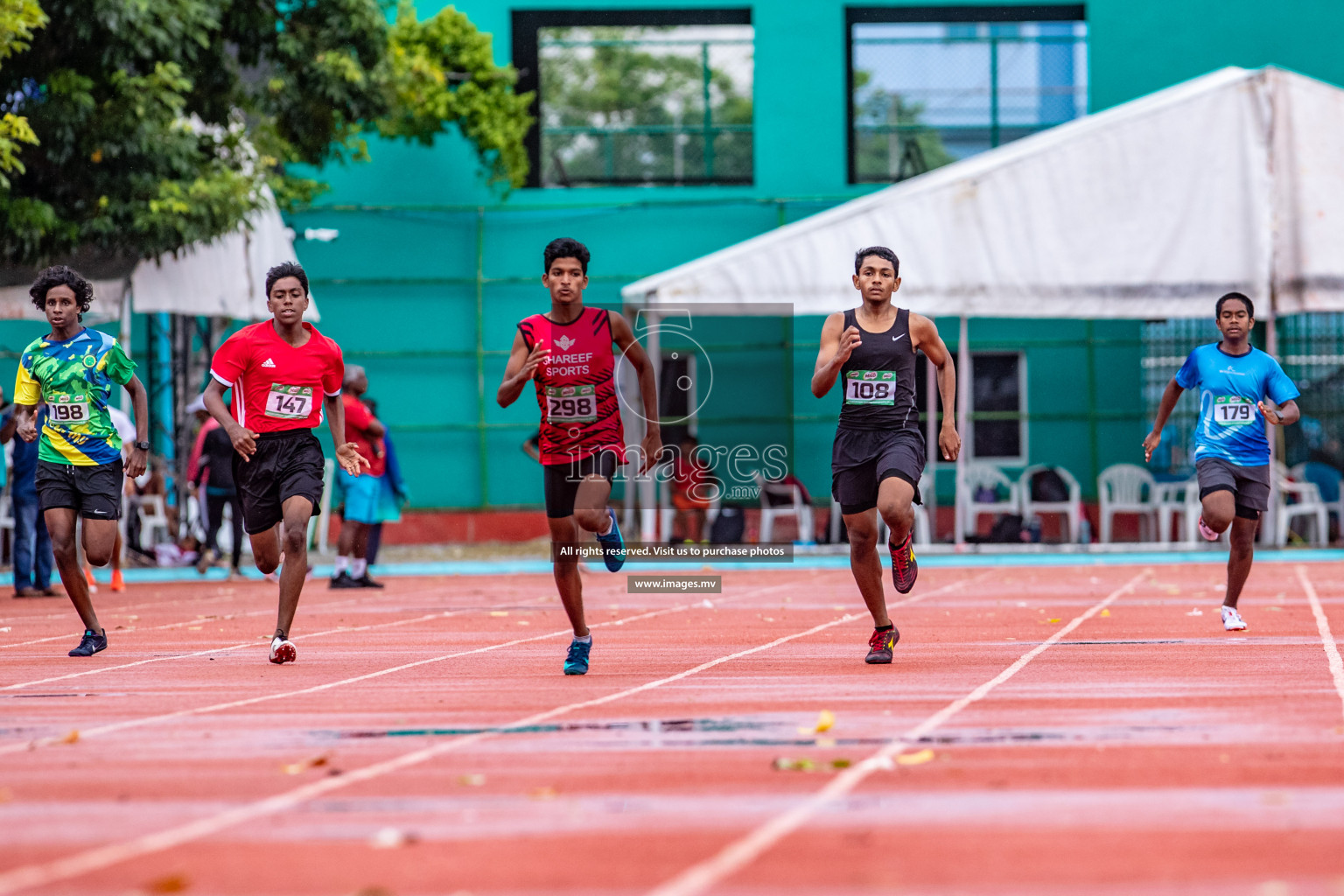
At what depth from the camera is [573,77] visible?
35.1 meters

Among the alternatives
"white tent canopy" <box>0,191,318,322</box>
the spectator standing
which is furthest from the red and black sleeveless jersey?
"white tent canopy" <box>0,191,318,322</box>

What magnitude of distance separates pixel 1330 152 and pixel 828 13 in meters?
8.17

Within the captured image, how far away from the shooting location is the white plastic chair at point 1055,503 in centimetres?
2027

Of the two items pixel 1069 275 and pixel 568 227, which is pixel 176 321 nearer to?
pixel 568 227

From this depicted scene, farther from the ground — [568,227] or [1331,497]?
[568,227]

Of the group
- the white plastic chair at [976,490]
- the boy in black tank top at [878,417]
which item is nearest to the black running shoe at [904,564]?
the boy in black tank top at [878,417]

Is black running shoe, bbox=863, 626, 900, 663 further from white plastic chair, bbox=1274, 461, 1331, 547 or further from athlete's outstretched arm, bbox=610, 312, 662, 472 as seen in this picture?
white plastic chair, bbox=1274, 461, 1331, 547

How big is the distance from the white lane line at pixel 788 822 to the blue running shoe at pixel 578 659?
1.94 m

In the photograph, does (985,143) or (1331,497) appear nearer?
(1331,497)

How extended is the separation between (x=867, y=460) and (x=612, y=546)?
1302mm

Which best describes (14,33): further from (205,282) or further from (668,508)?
(668,508)

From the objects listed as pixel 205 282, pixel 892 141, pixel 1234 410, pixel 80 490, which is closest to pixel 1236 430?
pixel 1234 410

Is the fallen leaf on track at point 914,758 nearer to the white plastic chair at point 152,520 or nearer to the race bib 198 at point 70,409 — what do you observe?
the race bib 198 at point 70,409

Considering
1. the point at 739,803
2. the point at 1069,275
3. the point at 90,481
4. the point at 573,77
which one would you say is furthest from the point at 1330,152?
the point at 573,77
